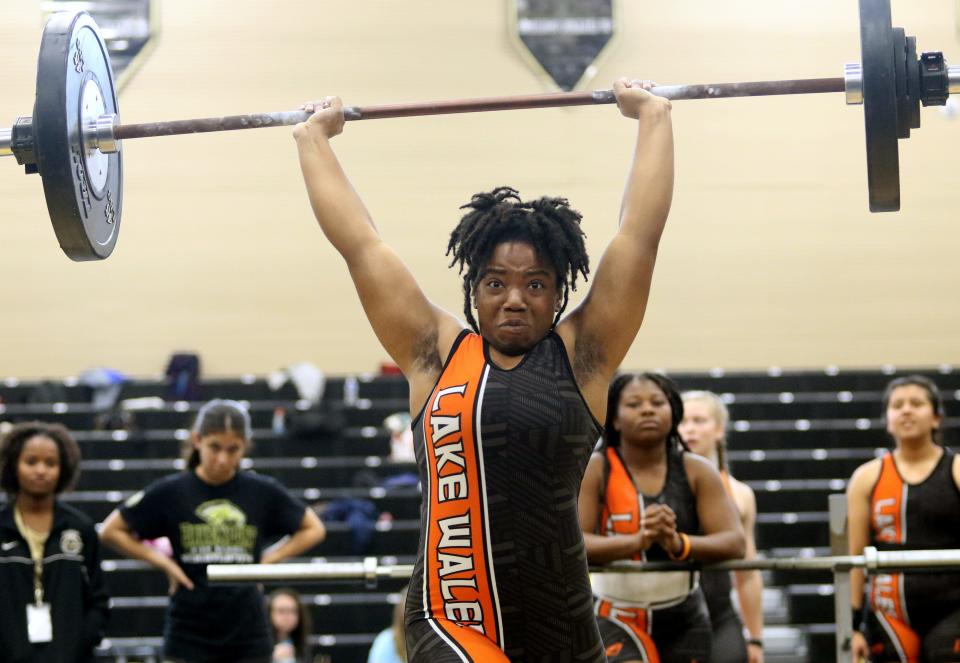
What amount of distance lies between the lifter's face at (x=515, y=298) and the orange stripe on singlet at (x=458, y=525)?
103 millimetres

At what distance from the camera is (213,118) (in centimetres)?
348

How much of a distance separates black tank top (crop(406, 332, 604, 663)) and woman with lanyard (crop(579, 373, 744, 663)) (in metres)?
1.04

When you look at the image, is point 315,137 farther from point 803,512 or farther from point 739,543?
point 803,512

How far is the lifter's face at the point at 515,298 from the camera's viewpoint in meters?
2.78

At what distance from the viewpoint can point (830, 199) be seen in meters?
11.8

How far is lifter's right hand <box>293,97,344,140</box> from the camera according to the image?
10.5ft

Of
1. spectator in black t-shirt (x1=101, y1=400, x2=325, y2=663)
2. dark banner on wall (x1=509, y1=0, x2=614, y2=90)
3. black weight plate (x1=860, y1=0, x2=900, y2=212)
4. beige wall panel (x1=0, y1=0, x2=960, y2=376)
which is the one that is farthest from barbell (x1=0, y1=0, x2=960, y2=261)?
dark banner on wall (x1=509, y1=0, x2=614, y2=90)

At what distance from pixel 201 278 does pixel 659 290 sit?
4.19m

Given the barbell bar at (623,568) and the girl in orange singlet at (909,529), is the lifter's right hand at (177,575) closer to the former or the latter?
the barbell bar at (623,568)

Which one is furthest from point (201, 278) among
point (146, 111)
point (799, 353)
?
point (799, 353)

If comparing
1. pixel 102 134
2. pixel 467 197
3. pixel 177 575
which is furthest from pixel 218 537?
pixel 467 197

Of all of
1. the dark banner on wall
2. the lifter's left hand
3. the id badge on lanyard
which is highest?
the dark banner on wall

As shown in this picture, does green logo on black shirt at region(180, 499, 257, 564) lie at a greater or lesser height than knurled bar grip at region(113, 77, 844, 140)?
lesser

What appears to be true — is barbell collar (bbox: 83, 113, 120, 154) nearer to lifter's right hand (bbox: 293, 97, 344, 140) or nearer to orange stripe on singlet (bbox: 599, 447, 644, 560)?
lifter's right hand (bbox: 293, 97, 344, 140)
